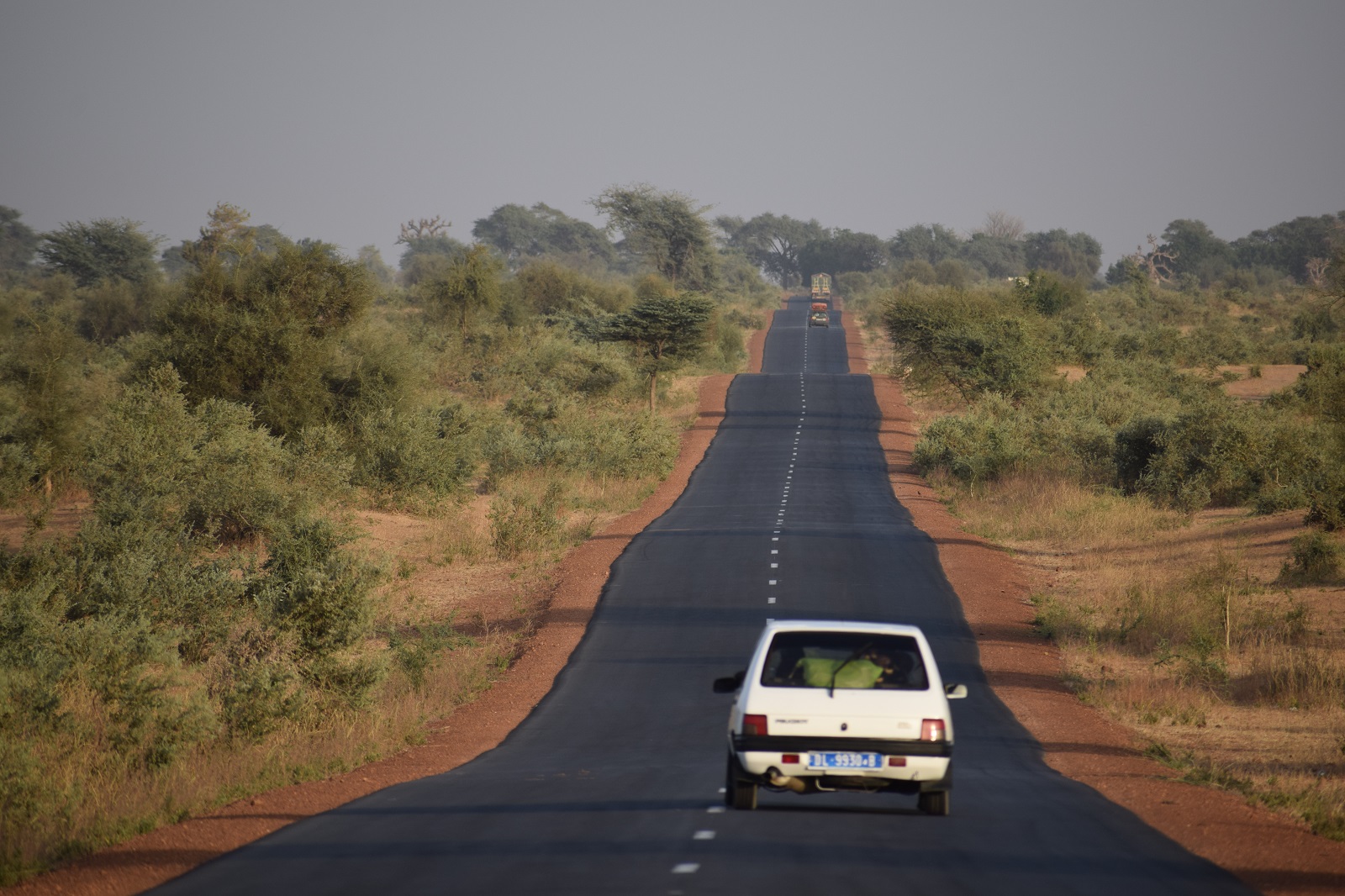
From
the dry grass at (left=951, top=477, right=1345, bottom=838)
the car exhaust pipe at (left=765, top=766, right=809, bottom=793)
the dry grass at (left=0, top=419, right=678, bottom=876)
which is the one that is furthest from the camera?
the dry grass at (left=951, top=477, right=1345, bottom=838)

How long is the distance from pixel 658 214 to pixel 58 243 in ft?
149

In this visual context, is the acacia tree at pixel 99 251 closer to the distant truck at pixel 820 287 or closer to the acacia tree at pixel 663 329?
the acacia tree at pixel 663 329

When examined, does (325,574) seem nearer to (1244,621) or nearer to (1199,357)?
(1244,621)

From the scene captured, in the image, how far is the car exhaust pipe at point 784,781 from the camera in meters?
8.15

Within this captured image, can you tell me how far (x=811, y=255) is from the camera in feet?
568

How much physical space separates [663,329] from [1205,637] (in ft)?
114

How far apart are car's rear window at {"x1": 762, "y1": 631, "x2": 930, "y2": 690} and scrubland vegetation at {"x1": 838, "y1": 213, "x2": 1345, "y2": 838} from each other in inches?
138

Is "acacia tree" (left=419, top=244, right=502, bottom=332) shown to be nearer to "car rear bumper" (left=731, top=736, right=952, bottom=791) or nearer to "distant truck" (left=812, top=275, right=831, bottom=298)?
"car rear bumper" (left=731, top=736, right=952, bottom=791)

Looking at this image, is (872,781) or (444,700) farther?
(444,700)

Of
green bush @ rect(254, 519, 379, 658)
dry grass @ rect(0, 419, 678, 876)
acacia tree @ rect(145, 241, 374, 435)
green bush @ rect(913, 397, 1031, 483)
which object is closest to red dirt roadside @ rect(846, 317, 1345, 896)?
green bush @ rect(913, 397, 1031, 483)

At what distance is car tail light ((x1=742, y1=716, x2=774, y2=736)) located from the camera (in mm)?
8117

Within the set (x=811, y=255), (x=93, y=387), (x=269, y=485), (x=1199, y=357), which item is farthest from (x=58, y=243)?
(x=811, y=255)

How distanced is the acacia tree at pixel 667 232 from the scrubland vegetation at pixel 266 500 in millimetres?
33260

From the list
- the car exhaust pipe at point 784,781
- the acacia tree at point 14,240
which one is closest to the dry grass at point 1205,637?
the car exhaust pipe at point 784,781
